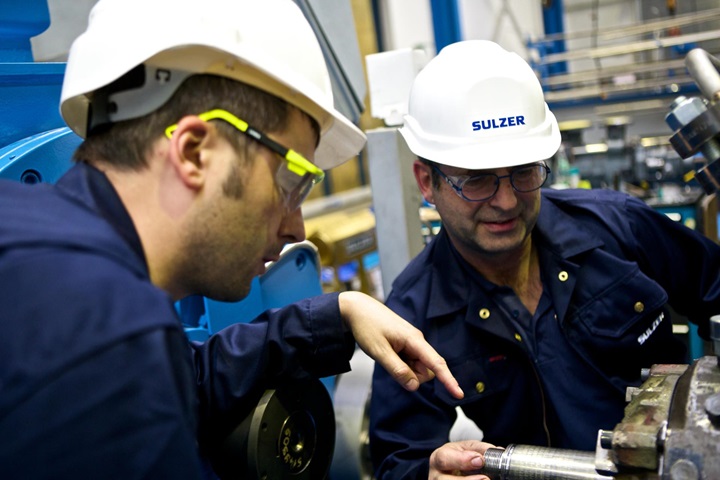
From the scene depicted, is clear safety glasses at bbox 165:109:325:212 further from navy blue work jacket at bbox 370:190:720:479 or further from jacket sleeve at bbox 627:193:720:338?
jacket sleeve at bbox 627:193:720:338

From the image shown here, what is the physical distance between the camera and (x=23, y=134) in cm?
122

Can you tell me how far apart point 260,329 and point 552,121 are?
2.50 ft

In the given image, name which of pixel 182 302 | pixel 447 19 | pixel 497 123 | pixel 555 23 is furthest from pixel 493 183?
pixel 555 23

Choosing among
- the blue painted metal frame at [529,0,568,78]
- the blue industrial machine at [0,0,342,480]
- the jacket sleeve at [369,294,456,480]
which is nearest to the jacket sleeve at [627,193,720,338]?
the jacket sleeve at [369,294,456,480]

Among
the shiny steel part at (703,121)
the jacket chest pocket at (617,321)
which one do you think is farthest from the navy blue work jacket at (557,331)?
the shiny steel part at (703,121)

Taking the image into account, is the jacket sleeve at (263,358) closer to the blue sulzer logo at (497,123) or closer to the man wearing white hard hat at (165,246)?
the man wearing white hard hat at (165,246)

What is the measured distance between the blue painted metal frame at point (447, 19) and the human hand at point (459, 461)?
3.71m

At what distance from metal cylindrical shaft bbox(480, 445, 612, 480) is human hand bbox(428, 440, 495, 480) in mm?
35

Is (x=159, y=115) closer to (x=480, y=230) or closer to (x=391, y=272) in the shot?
(x=480, y=230)

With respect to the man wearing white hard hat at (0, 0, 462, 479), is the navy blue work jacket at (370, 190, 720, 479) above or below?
below

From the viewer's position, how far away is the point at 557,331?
1355 mm

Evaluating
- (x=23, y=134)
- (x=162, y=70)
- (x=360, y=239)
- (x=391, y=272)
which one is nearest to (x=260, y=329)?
(x=162, y=70)

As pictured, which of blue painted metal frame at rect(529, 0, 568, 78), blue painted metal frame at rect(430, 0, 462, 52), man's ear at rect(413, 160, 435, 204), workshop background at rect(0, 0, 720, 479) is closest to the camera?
workshop background at rect(0, 0, 720, 479)

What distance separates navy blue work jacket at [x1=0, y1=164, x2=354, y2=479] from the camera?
56 centimetres
